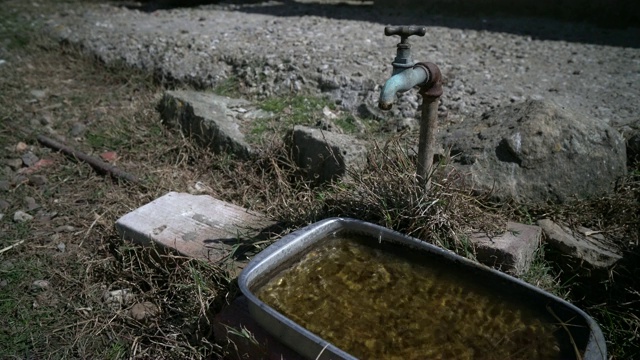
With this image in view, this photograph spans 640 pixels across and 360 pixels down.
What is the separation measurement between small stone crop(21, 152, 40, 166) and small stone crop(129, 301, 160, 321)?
1626mm

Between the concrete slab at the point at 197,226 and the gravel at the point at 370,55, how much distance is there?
1287 millimetres

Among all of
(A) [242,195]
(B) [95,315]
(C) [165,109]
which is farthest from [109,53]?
(B) [95,315]

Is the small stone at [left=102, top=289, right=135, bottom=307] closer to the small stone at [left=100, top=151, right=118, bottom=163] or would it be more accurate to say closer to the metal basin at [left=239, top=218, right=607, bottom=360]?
the metal basin at [left=239, top=218, right=607, bottom=360]

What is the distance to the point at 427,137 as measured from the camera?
2213mm

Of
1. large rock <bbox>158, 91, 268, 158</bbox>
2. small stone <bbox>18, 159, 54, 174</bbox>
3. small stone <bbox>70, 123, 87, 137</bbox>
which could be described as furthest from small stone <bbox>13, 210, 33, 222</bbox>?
large rock <bbox>158, 91, 268, 158</bbox>

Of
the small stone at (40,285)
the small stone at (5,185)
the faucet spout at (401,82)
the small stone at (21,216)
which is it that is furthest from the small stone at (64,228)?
the faucet spout at (401,82)

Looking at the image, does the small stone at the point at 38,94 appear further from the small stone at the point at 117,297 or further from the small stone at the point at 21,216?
the small stone at the point at 117,297

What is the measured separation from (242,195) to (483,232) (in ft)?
4.38

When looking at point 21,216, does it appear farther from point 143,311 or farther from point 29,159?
point 143,311

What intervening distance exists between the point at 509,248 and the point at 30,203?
100 inches

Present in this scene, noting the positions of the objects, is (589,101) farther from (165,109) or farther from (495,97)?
(165,109)

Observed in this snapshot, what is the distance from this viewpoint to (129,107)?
13.1 feet

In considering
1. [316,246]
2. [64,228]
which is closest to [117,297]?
[64,228]

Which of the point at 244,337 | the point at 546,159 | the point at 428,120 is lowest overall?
the point at 244,337
